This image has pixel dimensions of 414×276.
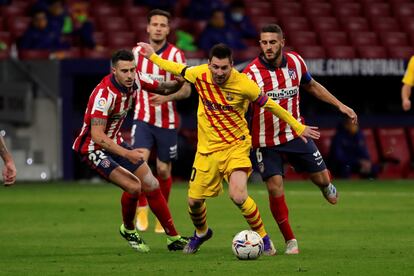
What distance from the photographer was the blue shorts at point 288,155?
32.6ft

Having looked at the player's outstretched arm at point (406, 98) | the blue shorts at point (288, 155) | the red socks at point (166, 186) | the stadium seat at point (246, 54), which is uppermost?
the blue shorts at point (288, 155)

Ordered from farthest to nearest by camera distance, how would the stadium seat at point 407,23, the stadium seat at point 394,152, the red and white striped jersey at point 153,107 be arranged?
the stadium seat at point 407,23 → the stadium seat at point 394,152 → the red and white striped jersey at point 153,107

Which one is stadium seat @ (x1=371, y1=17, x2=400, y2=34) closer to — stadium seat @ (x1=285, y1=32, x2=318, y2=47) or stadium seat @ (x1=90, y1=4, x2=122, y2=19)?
stadium seat @ (x1=285, y1=32, x2=318, y2=47)

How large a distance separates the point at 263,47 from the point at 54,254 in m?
2.39

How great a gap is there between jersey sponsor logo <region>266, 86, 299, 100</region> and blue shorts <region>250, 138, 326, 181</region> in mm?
383

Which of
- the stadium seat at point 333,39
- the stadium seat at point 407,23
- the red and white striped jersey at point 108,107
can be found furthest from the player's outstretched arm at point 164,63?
the stadium seat at point 407,23

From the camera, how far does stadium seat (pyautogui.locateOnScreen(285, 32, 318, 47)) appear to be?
2212 centimetres

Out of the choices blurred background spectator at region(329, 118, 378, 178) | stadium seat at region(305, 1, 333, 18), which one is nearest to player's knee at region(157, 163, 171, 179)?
blurred background spectator at region(329, 118, 378, 178)

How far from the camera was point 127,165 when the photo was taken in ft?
34.1

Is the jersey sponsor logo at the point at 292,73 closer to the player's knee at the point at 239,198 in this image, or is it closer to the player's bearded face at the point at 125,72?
the player's knee at the point at 239,198

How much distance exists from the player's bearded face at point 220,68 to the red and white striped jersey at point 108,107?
930 millimetres

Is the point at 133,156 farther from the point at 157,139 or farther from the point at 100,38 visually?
the point at 100,38

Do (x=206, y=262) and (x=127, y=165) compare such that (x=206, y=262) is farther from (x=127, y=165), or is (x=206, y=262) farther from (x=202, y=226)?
(x=127, y=165)

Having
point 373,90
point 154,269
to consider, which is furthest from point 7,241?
point 373,90
